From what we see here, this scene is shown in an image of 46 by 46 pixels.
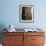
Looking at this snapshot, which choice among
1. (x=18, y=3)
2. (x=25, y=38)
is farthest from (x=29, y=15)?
(x=25, y=38)

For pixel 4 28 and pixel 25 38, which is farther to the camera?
pixel 4 28

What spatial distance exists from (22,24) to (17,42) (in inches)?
28.7

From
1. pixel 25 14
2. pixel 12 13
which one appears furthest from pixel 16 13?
pixel 25 14

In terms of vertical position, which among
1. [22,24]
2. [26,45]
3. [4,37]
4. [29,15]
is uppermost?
[29,15]

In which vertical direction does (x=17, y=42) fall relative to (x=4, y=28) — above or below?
below

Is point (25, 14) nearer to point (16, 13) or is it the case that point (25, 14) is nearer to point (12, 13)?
point (16, 13)

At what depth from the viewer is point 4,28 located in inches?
166

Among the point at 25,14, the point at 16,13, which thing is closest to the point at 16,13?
the point at 16,13

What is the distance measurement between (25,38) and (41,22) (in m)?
0.87

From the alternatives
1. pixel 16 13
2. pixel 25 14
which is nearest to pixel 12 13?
pixel 16 13

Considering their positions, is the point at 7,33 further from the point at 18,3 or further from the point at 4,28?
the point at 18,3

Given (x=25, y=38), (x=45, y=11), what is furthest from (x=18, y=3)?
(x=25, y=38)

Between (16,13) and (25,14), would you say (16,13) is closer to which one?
(16,13)

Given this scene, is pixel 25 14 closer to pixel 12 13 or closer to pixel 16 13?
pixel 16 13
